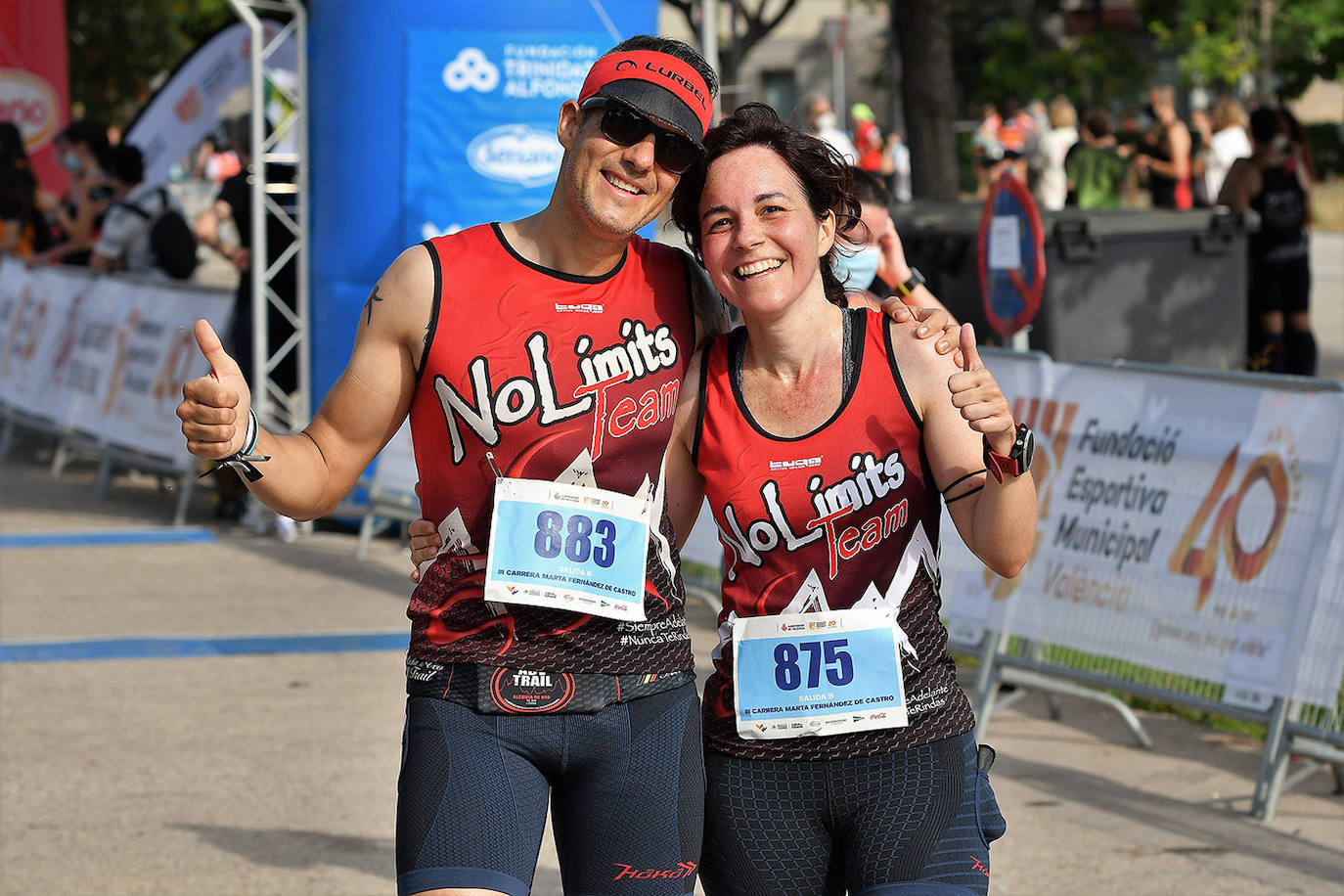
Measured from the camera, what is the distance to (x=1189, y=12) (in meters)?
36.8

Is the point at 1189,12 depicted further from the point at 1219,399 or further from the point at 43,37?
the point at 1219,399

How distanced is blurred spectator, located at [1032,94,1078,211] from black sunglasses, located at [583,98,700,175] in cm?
1479

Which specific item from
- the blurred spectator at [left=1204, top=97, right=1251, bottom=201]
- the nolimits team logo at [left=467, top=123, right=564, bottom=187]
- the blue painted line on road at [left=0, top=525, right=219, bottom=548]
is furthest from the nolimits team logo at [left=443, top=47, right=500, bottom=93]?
the blurred spectator at [left=1204, top=97, right=1251, bottom=201]

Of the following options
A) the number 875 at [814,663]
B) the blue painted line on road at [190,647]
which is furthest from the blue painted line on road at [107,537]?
the number 875 at [814,663]

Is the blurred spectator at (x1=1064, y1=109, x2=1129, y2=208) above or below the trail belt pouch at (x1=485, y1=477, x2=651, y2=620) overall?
above

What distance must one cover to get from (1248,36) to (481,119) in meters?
29.4

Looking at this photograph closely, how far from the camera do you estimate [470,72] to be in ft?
32.1

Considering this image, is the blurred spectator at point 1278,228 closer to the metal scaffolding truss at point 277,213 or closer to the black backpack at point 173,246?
the metal scaffolding truss at point 277,213

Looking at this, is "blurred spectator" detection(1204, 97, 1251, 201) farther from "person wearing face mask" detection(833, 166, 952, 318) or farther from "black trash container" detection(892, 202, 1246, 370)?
"person wearing face mask" detection(833, 166, 952, 318)

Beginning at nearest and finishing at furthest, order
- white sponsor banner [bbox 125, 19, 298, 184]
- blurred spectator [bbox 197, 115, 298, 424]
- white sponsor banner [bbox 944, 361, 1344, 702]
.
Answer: white sponsor banner [bbox 944, 361, 1344, 702], blurred spectator [bbox 197, 115, 298, 424], white sponsor banner [bbox 125, 19, 298, 184]

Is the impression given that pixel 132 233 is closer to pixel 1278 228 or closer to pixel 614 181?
pixel 1278 228

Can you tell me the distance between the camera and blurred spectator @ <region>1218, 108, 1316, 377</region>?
11773mm

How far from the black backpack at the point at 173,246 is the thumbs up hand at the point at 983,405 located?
10250 mm

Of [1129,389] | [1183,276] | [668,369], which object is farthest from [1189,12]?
[668,369]
